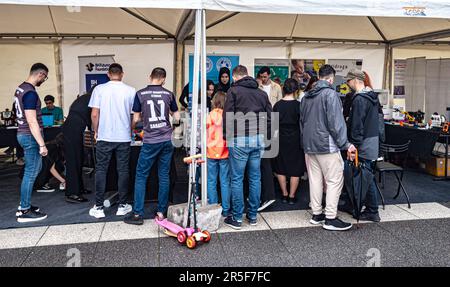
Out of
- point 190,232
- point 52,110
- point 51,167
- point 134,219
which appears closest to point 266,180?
point 190,232

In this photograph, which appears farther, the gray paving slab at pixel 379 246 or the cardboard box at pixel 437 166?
the cardboard box at pixel 437 166

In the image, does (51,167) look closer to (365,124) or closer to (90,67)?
(90,67)

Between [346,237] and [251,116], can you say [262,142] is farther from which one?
[346,237]

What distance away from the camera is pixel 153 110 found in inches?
148

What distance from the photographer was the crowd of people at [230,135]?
3686 mm

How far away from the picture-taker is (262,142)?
3.80m

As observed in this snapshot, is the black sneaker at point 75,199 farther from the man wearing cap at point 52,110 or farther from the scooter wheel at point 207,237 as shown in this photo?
the man wearing cap at point 52,110

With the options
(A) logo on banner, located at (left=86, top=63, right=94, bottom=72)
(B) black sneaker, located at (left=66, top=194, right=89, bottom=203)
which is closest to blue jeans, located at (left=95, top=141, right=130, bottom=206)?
(B) black sneaker, located at (left=66, top=194, right=89, bottom=203)

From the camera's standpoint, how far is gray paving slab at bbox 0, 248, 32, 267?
3.11m

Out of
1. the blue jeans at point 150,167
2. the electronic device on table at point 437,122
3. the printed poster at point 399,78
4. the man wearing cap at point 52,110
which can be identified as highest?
the printed poster at point 399,78

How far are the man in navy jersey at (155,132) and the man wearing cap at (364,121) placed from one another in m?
1.83

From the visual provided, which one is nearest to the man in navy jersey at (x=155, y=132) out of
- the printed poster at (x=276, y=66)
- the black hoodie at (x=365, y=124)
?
the black hoodie at (x=365, y=124)

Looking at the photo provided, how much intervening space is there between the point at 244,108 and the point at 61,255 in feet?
6.86
